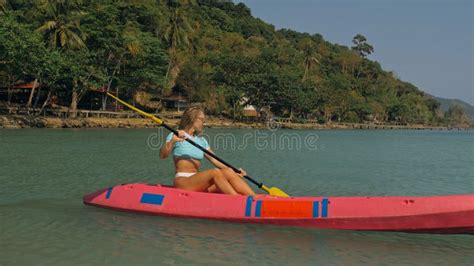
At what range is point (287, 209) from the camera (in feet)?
21.7

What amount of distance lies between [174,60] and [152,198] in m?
52.7

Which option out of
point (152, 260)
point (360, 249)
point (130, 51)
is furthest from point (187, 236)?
point (130, 51)

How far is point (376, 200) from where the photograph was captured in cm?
632

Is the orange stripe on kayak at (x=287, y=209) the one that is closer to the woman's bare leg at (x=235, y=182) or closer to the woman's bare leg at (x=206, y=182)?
the woman's bare leg at (x=235, y=182)

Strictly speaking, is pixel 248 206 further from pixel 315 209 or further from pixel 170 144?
pixel 170 144

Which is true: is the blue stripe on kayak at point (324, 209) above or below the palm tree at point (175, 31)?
below

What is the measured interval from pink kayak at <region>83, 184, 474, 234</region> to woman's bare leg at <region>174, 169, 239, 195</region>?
0.34 feet

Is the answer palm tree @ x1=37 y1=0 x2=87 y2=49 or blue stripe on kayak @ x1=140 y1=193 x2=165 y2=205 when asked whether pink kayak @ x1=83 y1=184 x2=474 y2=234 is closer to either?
blue stripe on kayak @ x1=140 y1=193 x2=165 y2=205

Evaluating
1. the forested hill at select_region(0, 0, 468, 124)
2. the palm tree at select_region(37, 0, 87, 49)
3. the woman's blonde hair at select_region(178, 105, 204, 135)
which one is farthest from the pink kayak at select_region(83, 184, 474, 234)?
the palm tree at select_region(37, 0, 87, 49)

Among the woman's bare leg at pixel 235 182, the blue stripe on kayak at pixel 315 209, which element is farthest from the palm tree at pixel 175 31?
the blue stripe on kayak at pixel 315 209

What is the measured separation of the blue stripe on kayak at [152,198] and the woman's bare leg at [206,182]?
14.2 inches

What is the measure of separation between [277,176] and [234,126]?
136 ft

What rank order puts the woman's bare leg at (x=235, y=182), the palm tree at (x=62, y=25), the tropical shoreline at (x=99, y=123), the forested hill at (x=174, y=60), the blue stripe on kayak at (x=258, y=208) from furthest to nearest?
the palm tree at (x=62, y=25) < the forested hill at (x=174, y=60) < the tropical shoreline at (x=99, y=123) < the woman's bare leg at (x=235, y=182) < the blue stripe on kayak at (x=258, y=208)

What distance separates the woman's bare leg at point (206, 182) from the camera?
274 inches
